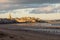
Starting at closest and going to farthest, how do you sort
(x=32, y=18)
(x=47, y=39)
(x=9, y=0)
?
(x=47, y=39) < (x=32, y=18) < (x=9, y=0)

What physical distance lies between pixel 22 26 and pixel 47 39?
0.82 m

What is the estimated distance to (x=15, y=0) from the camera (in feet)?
15.1

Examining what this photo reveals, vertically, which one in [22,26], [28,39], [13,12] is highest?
[13,12]

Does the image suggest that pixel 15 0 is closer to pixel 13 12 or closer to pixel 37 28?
pixel 13 12

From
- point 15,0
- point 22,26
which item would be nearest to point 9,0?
point 15,0

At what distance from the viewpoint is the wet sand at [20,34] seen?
13.9 ft

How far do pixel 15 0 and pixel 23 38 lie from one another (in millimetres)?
1141

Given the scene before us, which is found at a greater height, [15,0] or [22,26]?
[15,0]

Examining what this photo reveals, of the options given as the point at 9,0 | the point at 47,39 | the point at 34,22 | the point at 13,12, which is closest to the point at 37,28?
the point at 34,22

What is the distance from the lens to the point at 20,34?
450 cm

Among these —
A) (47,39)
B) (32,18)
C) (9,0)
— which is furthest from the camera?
(9,0)

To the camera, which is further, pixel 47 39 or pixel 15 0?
pixel 15 0

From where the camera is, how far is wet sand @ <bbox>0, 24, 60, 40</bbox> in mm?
4230

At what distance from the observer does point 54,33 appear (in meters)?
4.41
